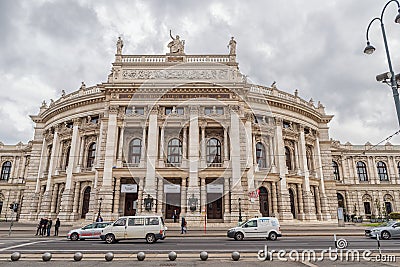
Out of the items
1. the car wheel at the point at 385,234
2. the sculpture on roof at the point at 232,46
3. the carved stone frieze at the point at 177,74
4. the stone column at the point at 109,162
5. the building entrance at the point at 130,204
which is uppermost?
the sculpture on roof at the point at 232,46

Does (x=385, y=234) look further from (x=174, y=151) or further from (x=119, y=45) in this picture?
(x=119, y=45)

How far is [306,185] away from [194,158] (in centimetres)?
1695

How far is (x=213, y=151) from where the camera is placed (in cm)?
3722

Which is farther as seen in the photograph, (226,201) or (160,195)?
(226,201)

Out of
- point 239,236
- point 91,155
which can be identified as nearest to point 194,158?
point 239,236

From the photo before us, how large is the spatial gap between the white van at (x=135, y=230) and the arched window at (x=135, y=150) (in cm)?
1817

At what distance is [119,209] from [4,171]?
38032mm

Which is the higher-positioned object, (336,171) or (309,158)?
(309,158)

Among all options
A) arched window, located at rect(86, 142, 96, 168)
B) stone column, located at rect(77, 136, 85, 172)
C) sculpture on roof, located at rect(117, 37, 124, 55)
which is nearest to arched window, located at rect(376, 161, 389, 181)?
sculpture on roof, located at rect(117, 37, 124, 55)

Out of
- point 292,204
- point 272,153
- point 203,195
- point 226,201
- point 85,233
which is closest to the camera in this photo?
point 85,233

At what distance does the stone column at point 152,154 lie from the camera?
1281 inches

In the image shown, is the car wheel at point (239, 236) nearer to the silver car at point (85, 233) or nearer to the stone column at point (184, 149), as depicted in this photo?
the silver car at point (85, 233)

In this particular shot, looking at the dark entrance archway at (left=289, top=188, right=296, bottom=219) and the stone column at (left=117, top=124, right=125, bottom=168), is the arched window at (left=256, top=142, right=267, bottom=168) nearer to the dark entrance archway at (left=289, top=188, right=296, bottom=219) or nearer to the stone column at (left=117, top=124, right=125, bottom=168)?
the dark entrance archway at (left=289, top=188, right=296, bottom=219)

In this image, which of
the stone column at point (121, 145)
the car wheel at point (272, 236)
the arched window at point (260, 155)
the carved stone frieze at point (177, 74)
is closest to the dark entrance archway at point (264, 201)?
the arched window at point (260, 155)
